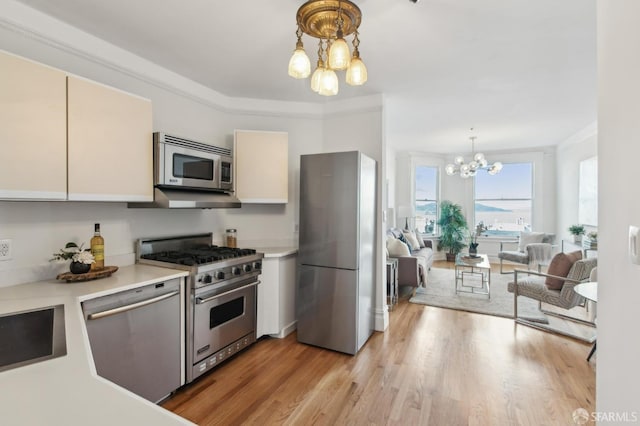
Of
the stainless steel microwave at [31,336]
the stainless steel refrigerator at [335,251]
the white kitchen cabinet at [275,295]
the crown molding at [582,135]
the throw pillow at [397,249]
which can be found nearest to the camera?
the stainless steel microwave at [31,336]

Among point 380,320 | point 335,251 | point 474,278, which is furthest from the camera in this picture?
point 474,278

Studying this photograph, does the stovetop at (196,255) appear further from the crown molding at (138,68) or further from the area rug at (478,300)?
the area rug at (478,300)

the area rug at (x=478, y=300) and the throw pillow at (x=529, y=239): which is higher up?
the throw pillow at (x=529, y=239)

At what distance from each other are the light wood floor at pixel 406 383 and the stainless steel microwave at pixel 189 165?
1591 mm

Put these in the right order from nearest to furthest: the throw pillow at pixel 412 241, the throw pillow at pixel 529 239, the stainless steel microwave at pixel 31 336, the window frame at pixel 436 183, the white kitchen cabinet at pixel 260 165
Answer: the stainless steel microwave at pixel 31 336 → the white kitchen cabinet at pixel 260 165 → the throw pillow at pixel 412 241 → the throw pillow at pixel 529 239 → the window frame at pixel 436 183

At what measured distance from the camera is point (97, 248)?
213 centimetres

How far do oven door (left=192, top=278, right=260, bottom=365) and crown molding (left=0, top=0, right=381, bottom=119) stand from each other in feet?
6.25

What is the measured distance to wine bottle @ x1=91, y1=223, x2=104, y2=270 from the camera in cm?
212

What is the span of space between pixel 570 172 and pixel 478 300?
11.6 ft

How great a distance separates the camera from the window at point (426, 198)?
752 cm

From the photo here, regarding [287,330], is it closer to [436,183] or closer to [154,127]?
[154,127]

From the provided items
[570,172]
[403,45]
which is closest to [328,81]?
[403,45]

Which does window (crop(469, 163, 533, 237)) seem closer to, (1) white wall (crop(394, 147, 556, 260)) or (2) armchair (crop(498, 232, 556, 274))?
(1) white wall (crop(394, 147, 556, 260))

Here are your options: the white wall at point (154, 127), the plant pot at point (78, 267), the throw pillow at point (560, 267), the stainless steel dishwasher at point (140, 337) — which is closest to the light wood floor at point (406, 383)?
the stainless steel dishwasher at point (140, 337)
